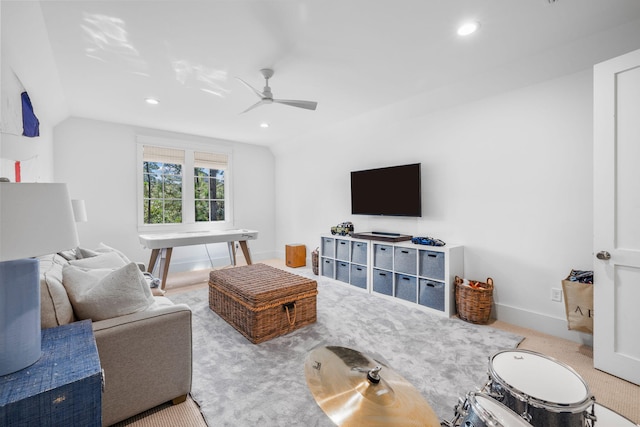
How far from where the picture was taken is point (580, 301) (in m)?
2.20

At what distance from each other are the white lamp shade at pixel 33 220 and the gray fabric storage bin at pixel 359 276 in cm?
321

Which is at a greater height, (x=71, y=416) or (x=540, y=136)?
(x=540, y=136)

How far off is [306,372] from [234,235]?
3.70 m

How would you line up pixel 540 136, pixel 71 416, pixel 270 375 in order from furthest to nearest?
pixel 540 136 < pixel 270 375 < pixel 71 416

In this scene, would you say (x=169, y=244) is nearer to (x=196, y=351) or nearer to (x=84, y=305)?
(x=196, y=351)

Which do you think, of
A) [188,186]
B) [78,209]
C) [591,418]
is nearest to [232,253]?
[188,186]

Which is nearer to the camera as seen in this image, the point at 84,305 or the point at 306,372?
the point at 306,372

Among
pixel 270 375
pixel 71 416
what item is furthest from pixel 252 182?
pixel 71 416

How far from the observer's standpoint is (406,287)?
10.8 ft

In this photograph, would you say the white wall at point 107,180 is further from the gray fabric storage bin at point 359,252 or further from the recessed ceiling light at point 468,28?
the recessed ceiling light at point 468,28

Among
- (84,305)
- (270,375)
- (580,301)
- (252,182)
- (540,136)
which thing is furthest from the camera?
(252,182)

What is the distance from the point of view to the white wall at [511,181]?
242 cm

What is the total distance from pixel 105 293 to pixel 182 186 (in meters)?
3.91

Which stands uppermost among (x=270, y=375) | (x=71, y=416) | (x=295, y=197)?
(x=295, y=197)
